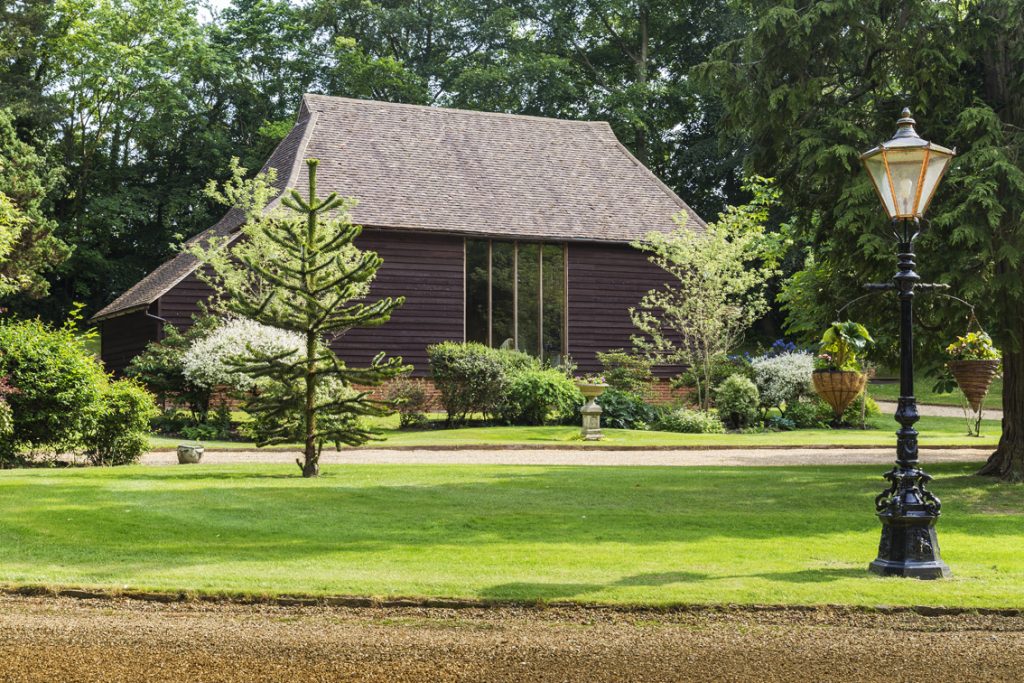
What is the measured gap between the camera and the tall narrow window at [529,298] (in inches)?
1244

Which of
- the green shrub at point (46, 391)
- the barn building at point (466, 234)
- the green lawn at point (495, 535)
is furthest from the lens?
the barn building at point (466, 234)

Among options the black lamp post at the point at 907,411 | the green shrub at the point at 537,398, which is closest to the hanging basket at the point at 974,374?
the black lamp post at the point at 907,411

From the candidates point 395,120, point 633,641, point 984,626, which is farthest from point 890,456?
point 395,120

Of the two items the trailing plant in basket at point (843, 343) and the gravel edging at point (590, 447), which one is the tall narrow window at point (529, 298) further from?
the trailing plant in basket at point (843, 343)

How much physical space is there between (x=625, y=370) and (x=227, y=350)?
1006 centimetres

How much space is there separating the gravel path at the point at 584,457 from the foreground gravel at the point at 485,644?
9.61 meters

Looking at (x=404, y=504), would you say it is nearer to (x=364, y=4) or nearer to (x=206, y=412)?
(x=206, y=412)

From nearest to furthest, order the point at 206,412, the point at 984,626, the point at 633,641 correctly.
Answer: the point at 633,641
the point at 984,626
the point at 206,412

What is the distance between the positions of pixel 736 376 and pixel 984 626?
64.9ft

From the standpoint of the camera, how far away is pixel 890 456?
65.1 ft

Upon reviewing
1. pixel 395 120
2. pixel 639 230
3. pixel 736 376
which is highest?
pixel 395 120

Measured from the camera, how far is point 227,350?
2308 cm

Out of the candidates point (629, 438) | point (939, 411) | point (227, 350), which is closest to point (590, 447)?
point (629, 438)

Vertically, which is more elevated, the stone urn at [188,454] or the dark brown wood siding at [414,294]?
the dark brown wood siding at [414,294]
